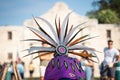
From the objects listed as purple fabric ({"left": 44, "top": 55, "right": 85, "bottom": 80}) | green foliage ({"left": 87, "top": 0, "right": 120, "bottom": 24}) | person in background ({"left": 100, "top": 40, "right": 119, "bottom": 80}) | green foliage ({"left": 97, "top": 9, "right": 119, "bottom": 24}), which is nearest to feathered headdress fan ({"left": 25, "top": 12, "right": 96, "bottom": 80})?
purple fabric ({"left": 44, "top": 55, "right": 85, "bottom": 80})

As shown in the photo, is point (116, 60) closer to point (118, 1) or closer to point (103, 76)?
point (103, 76)

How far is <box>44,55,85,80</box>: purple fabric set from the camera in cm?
724

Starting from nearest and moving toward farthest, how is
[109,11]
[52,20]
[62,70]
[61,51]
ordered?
[62,70], [61,51], [52,20], [109,11]

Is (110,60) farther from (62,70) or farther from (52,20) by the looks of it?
(52,20)

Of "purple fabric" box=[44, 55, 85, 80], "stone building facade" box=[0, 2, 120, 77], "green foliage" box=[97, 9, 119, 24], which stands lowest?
"purple fabric" box=[44, 55, 85, 80]

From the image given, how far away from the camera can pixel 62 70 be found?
731 centimetres

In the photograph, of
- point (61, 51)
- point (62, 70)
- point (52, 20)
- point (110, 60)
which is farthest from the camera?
point (52, 20)

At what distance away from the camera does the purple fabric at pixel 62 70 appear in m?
7.24

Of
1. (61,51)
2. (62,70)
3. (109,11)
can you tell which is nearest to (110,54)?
(61,51)

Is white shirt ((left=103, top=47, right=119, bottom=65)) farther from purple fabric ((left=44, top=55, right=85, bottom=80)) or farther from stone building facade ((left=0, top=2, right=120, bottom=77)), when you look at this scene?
stone building facade ((left=0, top=2, right=120, bottom=77))

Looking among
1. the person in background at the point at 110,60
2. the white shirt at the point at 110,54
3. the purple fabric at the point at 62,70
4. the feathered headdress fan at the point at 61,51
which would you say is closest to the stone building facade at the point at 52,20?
the person in background at the point at 110,60

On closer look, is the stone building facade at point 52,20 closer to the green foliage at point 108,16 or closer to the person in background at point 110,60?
the green foliage at point 108,16

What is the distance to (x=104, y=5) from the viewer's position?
80438 mm

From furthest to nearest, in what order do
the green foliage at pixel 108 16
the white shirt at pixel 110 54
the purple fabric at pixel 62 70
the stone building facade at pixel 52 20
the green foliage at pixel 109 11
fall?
1. the green foliage at pixel 109 11
2. the green foliage at pixel 108 16
3. the stone building facade at pixel 52 20
4. the white shirt at pixel 110 54
5. the purple fabric at pixel 62 70
